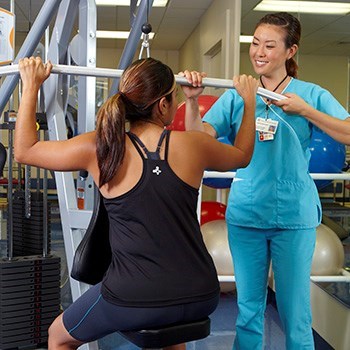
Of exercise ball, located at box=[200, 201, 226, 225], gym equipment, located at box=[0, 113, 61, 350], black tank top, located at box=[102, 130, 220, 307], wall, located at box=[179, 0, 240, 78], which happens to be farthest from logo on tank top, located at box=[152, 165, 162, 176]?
wall, located at box=[179, 0, 240, 78]

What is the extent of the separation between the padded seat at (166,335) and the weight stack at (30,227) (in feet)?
5.15

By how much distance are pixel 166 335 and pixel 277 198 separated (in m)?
0.79

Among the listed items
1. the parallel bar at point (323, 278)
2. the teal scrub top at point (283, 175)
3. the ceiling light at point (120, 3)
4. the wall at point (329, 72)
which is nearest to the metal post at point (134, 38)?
the teal scrub top at point (283, 175)

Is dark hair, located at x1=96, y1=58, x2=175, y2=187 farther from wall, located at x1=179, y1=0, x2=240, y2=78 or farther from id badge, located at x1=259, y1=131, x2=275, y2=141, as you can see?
wall, located at x1=179, y1=0, x2=240, y2=78

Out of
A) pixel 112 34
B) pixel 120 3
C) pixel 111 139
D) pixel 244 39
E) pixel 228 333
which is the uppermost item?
pixel 112 34

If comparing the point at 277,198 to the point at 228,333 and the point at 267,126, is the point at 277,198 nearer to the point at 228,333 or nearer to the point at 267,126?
the point at 267,126

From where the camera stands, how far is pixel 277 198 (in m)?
2.05

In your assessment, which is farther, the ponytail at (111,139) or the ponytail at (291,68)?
the ponytail at (291,68)

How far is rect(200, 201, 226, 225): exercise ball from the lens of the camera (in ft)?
14.4

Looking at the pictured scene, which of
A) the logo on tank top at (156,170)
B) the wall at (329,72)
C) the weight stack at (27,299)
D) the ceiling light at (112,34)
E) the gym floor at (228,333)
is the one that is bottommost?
the gym floor at (228,333)

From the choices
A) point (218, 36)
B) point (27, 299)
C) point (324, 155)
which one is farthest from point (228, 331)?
point (218, 36)

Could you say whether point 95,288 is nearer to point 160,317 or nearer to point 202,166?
point 160,317

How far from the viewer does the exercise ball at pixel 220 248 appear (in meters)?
3.52

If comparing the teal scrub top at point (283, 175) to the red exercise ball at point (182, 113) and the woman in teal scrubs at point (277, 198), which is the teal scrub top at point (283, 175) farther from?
the red exercise ball at point (182, 113)
